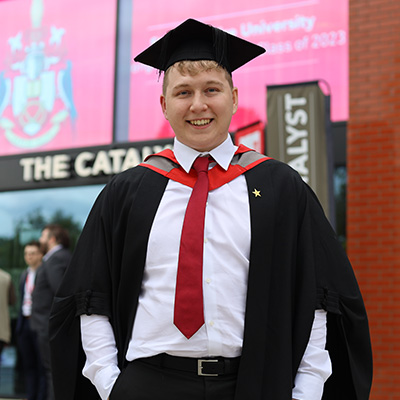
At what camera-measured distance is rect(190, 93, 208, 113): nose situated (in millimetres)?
2051

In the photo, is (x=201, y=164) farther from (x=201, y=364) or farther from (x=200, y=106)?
(x=201, y=364)

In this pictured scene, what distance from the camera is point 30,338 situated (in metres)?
6.83

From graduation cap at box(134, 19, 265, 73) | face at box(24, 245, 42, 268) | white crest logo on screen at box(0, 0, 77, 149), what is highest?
white crest logo on screen at box(0, 0, 77, 149)

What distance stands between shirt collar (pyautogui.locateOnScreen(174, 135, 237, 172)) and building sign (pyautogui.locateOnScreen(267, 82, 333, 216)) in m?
3.74

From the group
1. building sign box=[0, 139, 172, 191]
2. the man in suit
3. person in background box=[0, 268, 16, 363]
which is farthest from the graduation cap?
person in background box=[0, 268, 16, 363]

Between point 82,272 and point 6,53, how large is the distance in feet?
26.8

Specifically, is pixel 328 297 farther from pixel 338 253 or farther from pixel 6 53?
pixel 6 53

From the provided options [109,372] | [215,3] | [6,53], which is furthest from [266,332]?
[6,53]

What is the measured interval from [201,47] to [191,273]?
776 mm

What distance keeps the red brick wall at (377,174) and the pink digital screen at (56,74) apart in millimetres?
3874

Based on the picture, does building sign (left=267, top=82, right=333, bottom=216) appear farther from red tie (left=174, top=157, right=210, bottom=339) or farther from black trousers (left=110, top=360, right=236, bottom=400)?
black trousers (left=110, top=360, right=236, bottom=400)

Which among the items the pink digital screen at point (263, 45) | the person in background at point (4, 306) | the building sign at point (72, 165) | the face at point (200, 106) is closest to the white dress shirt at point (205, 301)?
the face at point (200, 106)

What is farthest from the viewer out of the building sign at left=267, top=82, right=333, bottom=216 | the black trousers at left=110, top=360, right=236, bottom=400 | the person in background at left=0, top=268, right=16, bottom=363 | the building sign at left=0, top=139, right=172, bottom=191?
the building sign at left=0, top=139, right=172, bottom=191

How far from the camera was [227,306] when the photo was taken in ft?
6.32
